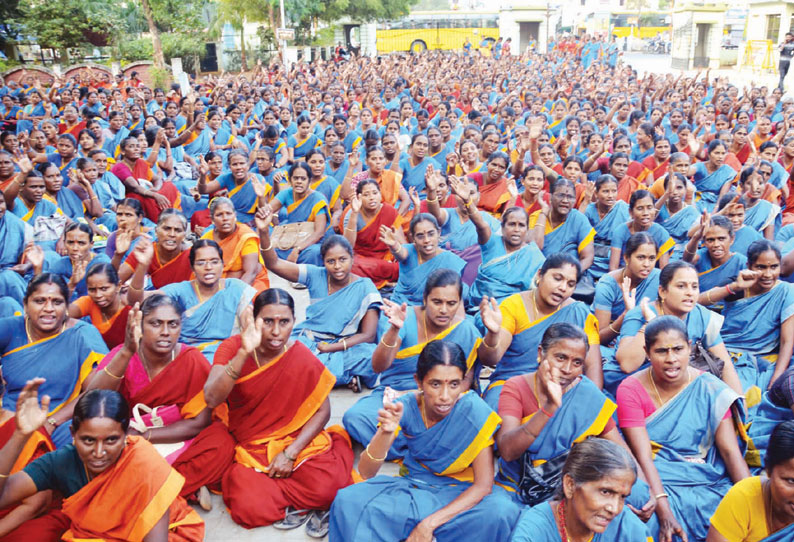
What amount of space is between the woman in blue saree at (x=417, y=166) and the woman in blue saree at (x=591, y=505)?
20.4 ft

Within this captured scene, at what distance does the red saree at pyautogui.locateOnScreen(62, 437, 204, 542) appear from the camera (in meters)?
2.70

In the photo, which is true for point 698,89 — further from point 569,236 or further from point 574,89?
point 569,236

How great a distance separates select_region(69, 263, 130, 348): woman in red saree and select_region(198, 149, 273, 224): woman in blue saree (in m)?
3.25

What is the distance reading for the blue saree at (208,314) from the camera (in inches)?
178

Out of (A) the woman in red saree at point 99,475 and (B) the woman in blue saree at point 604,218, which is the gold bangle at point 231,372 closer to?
(A) the woman in red saree at point 99,475

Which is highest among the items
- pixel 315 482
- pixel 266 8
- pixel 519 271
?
pixel 266 8

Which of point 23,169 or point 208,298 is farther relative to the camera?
point 23,169

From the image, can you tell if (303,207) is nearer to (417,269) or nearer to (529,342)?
(417,269)

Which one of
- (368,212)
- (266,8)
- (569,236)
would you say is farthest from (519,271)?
(266,8)

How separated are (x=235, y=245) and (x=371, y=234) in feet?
4.70

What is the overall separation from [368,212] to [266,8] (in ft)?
79.5

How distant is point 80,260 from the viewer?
4.95 metres

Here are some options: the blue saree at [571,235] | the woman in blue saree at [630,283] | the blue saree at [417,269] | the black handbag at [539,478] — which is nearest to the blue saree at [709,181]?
the blue saree at [571,235]

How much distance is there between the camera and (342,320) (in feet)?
15.5
